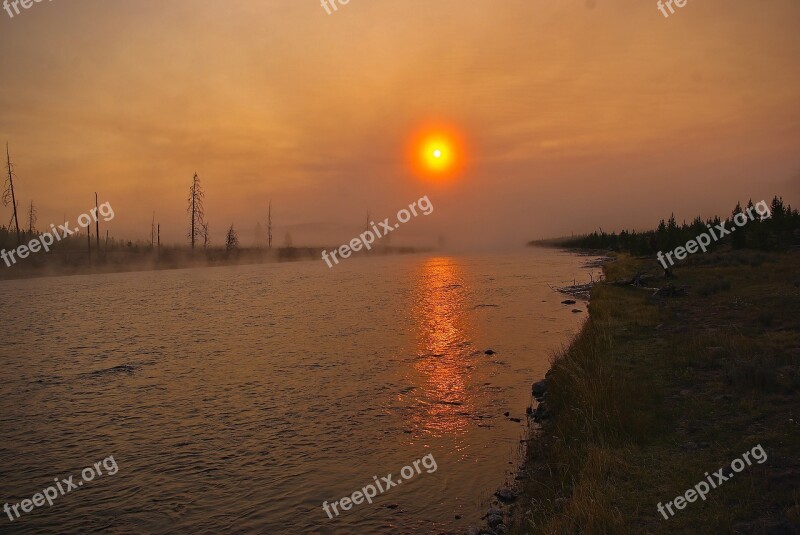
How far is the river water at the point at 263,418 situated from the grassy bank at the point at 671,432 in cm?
182

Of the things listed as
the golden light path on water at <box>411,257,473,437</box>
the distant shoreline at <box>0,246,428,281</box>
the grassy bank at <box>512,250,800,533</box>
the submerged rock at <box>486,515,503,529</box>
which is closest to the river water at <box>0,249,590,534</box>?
the golden light path on water at <box>411,257,473,437</box>

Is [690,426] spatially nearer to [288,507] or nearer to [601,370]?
[601,370]

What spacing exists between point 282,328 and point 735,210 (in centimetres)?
11351

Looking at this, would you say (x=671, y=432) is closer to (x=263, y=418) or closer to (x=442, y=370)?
(x=442, y=370)

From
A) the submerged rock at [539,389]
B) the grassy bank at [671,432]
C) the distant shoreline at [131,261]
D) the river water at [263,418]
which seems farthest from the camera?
the distant shoreline at [131,261]

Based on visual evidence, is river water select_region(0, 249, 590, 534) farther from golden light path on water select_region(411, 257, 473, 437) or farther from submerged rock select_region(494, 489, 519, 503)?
submerged rock select_region(494, 489, 519, 503)

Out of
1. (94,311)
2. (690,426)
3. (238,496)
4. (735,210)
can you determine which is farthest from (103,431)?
(735,210)

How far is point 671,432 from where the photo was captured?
11.5 metres

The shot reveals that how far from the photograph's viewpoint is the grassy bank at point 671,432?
816 cm

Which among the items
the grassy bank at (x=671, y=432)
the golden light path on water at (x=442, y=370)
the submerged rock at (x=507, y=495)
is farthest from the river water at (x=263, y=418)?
the grassy bank at (x=671, y=432)

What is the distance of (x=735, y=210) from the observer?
108 meters

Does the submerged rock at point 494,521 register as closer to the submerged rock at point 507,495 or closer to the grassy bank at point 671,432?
the grassy bank at point 671,432

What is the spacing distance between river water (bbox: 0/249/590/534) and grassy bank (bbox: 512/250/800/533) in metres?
1.82

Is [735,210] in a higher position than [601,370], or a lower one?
higher
